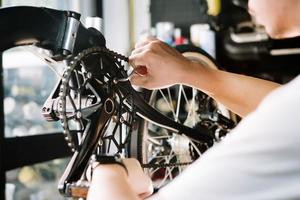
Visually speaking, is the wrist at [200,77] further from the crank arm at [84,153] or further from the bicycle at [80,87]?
the crank arm at [84,153]

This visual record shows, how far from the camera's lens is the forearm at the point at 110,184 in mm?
442

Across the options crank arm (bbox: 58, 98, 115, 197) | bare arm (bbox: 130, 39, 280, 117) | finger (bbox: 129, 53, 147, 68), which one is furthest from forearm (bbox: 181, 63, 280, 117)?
crank arm (bbox: 58, 98, 115, 197)

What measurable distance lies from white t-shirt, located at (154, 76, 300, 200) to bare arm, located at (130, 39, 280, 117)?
0.34m

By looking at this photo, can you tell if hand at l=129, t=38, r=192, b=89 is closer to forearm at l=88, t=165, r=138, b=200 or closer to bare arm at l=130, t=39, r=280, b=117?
bare arm at l=130, t=39, r=280, b=117

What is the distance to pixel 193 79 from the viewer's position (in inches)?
31.2

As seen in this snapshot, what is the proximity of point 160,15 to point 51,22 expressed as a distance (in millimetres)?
1539

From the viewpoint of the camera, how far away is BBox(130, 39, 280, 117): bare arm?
28.3 inches

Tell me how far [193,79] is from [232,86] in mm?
85

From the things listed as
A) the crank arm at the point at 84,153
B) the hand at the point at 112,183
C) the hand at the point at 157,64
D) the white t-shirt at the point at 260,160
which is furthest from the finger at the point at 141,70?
the white t-shirt at the point at 260,160

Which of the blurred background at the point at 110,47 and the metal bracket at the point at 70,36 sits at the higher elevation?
the metal bracket at the point at 70,36

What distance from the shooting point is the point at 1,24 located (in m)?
0.51

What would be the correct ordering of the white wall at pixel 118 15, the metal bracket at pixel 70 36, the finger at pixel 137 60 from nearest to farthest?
the metal bracket at pixel 70 36 < the finger at pixel 137 60 < the white wall at pixel 118 15

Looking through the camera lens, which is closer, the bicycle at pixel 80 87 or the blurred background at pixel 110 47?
the bicycle at pixel 80 87

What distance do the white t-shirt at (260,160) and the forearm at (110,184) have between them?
A: 0.08 meters
